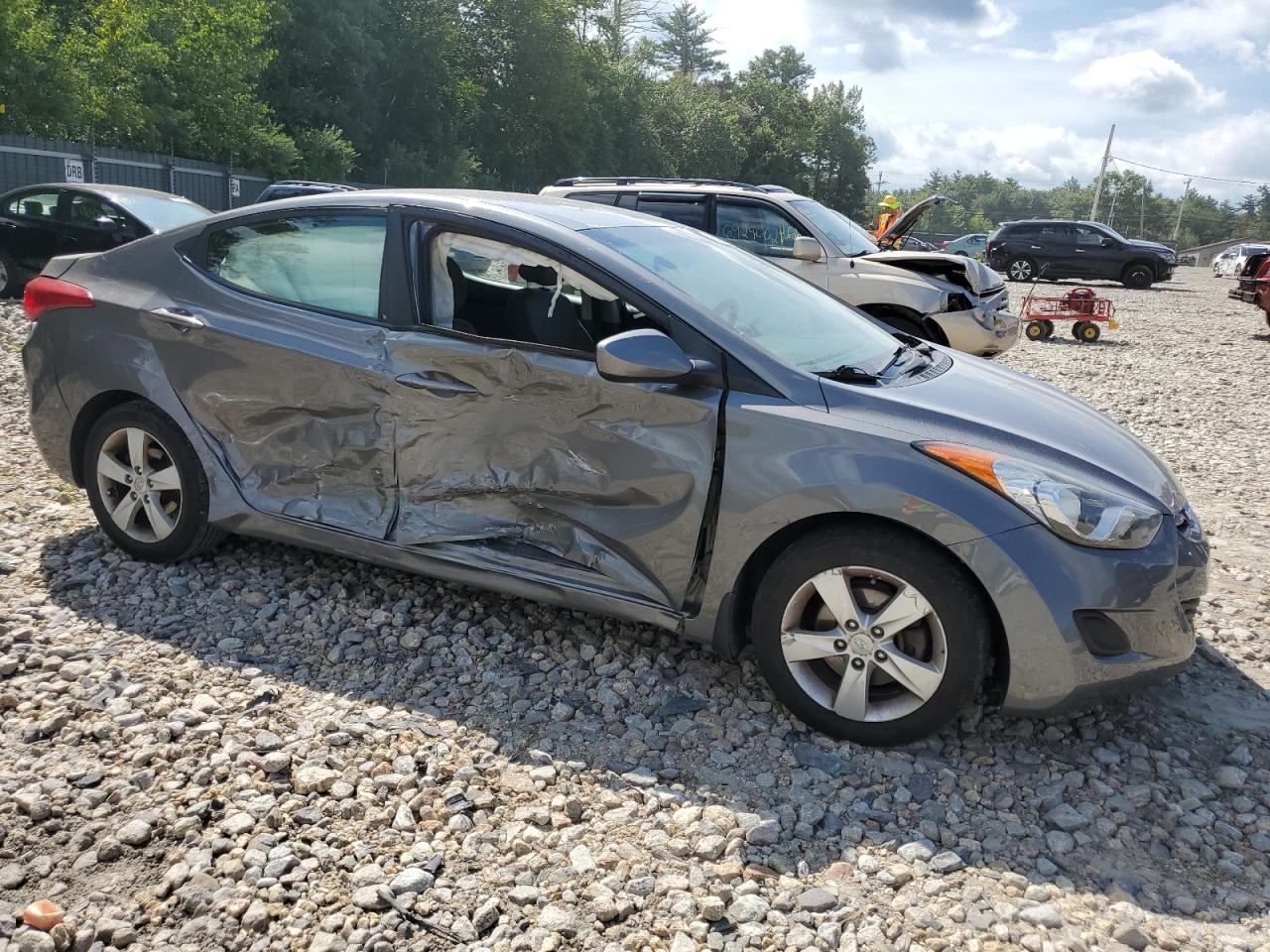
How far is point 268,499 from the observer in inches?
162

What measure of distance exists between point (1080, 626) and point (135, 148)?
27.6m

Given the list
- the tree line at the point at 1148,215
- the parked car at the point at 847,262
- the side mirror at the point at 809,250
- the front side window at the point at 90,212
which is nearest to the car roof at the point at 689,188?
the parked car at the point at 847,262

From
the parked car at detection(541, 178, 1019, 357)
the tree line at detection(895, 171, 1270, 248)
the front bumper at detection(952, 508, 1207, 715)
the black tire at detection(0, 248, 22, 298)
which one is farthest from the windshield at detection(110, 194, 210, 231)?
the tree line at detection(895, 171, 1270, 248)

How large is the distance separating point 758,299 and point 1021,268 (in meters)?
26.9

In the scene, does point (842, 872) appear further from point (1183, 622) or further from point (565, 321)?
point (565, 321)

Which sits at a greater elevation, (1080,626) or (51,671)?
(1080,626)

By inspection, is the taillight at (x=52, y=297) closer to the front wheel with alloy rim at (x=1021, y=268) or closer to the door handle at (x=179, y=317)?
the door handle at (x=179, y=317)

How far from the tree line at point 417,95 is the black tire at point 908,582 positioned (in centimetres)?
2309

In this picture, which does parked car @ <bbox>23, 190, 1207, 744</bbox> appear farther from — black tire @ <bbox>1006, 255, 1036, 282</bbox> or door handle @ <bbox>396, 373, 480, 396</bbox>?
black tire @ <bbox>1006, 255, 1036, 282</bbox>

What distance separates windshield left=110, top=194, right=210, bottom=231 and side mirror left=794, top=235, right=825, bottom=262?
6.69 m

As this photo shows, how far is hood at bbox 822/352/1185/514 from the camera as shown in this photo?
3.22 meters

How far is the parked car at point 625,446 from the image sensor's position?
3090 mm

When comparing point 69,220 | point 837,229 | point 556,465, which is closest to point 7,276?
point 69,220

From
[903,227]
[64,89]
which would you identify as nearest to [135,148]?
[64,89]
